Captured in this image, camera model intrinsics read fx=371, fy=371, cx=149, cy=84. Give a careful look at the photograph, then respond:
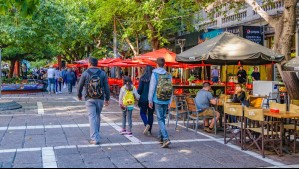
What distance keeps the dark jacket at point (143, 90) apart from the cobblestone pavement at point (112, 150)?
2.86ft

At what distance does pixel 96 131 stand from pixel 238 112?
3.02 m

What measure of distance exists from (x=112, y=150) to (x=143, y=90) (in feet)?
7.06

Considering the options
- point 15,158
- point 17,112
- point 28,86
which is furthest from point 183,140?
point 28,86

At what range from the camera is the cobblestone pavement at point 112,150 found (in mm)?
6391

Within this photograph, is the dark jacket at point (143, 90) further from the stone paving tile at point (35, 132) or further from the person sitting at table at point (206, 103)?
the stone paving tile at point (35, 132)

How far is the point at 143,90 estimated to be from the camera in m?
9.05

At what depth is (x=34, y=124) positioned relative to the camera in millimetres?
10578

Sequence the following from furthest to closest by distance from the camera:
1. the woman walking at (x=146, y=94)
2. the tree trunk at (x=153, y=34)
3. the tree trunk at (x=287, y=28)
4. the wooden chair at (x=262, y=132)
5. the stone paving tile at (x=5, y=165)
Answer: the tree trunk at (x=153, y=34) < the tree trunk at (x=287, y=28) < the woman walking at (x=146, y=94) < the wooden chair at (x=262, y=132) < the stone paving tile at (x=5, y=165)

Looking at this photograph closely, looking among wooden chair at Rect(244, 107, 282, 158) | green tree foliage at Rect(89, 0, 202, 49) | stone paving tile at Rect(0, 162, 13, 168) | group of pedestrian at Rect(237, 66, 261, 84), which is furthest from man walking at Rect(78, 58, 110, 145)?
green tree foliage at Rect(89, 0, 202, 49)

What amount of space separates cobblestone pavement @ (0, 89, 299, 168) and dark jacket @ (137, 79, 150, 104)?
87cm

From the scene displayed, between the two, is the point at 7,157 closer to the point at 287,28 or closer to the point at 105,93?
the point at 105,93

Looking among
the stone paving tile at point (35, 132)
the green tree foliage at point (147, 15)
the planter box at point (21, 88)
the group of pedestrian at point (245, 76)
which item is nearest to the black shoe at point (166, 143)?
the stone paving tile at point (35, 132)

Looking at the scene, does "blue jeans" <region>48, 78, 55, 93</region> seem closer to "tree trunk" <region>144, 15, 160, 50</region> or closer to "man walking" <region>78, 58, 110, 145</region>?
"tree trunk" <region>144, 15, 160, 50</region>

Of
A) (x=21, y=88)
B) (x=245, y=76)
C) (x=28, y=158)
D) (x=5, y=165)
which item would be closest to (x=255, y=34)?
(x=245, y=76)
